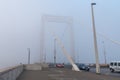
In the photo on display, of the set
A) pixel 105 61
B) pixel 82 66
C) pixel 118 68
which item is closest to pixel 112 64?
pixel 118 68

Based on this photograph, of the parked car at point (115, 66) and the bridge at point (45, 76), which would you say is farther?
the parked car at point (115, 66)

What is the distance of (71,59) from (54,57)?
1545 inches

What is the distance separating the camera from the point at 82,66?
5081cm

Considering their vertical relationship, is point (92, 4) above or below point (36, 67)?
above

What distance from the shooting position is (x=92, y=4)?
31.9 metres

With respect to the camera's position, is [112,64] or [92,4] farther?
[112,64]

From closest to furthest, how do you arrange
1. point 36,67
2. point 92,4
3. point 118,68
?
point 92,4 < point 118,68 < point 36,67

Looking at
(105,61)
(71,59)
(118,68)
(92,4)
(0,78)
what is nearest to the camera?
(0,78)

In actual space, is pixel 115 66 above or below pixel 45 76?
above

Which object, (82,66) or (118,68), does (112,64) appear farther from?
(82,66)

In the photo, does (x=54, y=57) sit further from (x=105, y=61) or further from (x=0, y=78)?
(x=0, y=78)

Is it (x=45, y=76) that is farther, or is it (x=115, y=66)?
(x=115, y=66)

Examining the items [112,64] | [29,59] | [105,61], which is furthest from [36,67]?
[105,61]

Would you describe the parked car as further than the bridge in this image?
Yes
